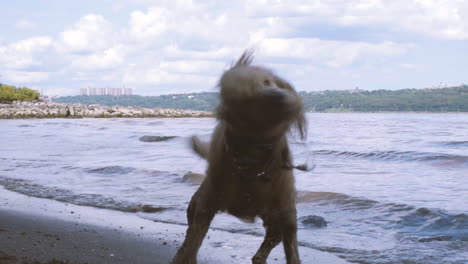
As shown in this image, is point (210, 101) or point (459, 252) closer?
point (210, 101)

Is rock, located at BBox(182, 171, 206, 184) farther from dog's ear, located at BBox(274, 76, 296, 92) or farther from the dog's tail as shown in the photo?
dog's ear, located at BBox(274, 76, 296, 92)

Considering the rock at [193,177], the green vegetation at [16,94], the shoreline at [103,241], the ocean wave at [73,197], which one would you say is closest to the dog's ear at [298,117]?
the shoreline at [103,241]

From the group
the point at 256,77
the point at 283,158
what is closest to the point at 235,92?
the point at 256,77

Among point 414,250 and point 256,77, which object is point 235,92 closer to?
point 256,77

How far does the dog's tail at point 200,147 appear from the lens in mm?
3775

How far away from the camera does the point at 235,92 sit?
8.70ft

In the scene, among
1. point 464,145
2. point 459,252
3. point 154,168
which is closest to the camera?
point 459,252

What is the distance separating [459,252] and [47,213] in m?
5.47

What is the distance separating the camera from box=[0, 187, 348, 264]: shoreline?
5.45 m

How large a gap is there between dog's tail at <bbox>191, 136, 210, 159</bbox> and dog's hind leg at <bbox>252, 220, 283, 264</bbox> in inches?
24.9

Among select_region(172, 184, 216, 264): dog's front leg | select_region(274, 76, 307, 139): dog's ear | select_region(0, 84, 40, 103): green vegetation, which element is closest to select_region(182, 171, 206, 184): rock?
select_region(172, 184, 216, 264): dog's front leg

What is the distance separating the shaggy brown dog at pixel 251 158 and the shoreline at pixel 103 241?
196 cm

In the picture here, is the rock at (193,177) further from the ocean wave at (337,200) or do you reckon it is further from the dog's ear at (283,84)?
the dog's ear at (283,84)

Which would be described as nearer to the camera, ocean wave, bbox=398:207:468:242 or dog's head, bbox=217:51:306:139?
dog's head, bbox=217:51:306:139
